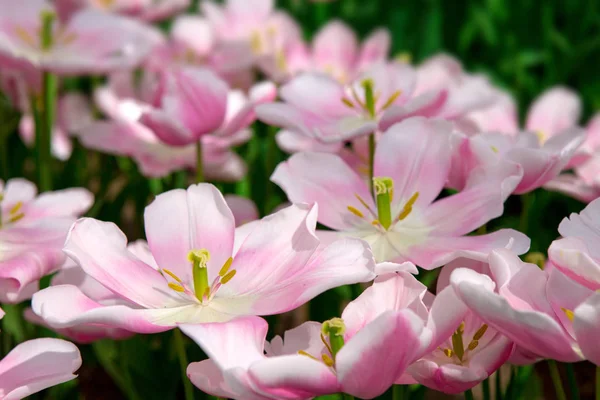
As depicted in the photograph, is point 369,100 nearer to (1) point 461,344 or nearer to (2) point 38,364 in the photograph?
(1) point 461,344

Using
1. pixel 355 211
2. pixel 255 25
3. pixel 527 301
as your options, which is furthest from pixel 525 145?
pixel 255 25

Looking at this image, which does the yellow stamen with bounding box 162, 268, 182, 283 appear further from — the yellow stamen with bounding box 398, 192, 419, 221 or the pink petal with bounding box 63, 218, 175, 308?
the yellow stamen with bounding box 398, 192, 419, 221

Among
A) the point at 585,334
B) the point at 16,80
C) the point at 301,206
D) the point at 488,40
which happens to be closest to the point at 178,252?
the point at 301,206

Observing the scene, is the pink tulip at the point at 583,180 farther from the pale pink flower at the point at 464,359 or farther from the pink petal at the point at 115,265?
the pink petal at the point at 115,265

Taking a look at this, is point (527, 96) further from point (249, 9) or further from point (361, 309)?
point (361, 309)

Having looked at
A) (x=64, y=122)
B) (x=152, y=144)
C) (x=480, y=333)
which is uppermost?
(x=480, y=333)

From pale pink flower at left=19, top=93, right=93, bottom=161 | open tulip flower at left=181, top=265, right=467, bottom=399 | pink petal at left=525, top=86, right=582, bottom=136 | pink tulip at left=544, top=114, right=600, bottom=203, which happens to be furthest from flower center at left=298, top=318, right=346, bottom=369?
pale pink flower at left=19, top=93, right=93, bottom=161

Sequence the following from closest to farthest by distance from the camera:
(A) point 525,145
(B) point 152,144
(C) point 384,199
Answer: (C) point 384,199 → (A) point 525,145 → (B) point 152,144

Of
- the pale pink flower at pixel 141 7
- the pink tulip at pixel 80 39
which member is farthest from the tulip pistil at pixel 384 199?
the pale pink flower at pixel 141 7
